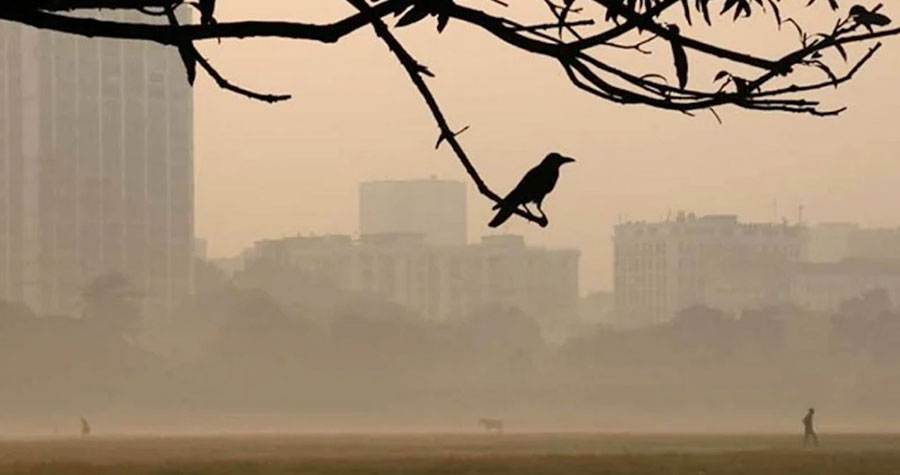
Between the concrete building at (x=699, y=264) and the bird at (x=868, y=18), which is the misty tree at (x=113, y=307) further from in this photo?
the bird at (x=868, y=18)

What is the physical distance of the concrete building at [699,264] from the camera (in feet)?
209

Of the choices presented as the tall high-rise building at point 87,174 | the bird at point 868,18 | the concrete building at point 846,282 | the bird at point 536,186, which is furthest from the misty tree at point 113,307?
the bird at point 536,186

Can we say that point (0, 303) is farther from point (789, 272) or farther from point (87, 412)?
point (789, 272)

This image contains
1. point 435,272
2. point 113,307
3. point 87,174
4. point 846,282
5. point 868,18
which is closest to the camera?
point 868,18

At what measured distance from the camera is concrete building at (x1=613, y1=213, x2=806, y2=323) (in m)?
63.7

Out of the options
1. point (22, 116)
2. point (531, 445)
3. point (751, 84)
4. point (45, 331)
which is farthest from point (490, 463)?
point (22, 116)

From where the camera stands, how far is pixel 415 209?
64.2m

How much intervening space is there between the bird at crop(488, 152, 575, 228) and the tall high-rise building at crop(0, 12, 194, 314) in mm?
61026

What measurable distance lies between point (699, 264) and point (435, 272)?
29.8 ft

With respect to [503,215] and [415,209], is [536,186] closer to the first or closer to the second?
[503,215]

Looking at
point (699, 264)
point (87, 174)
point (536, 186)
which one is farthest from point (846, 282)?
point (536, 186)

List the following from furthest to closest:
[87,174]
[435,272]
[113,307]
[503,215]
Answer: [87,174] → [435,272] → [113,307] → [503,215]

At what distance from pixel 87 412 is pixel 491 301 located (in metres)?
14.5

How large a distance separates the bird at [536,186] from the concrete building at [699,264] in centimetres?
6054
